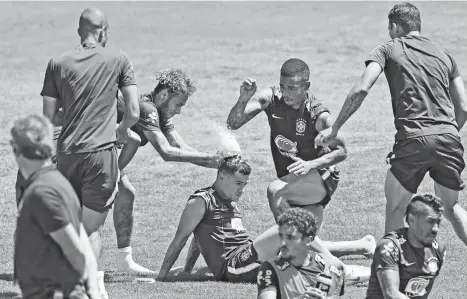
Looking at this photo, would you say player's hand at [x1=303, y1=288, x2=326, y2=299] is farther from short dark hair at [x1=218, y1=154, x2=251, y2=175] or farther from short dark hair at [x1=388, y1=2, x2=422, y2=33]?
short dark hair at [x1=388, y1=2, x2=422, y2=33]

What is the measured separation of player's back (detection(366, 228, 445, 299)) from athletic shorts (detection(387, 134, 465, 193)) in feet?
4.39

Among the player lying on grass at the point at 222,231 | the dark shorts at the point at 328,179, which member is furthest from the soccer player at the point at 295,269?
the dark shorts at the point at 328,179

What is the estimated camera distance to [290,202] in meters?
8.98

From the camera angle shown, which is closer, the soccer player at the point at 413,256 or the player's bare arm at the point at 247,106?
the soccer player at the point at 413,256

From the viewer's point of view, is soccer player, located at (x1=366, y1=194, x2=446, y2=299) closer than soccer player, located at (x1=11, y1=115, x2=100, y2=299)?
No

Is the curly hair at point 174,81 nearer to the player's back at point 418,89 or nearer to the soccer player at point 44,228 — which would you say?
the player's back at point 418,89

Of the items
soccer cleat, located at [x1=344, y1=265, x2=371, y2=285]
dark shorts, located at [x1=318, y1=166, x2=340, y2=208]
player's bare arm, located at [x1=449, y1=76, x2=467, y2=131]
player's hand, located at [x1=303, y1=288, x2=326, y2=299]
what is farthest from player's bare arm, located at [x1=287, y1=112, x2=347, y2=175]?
player's hand, located at [x1=303, y1=288, x2=326, y2=299]

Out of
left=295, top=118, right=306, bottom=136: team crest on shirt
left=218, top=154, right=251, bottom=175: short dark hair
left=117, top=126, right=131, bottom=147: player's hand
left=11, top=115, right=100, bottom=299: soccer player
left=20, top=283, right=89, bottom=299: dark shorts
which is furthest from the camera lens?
left=295, top=118, right=306, bottom=136: team crest on shirt

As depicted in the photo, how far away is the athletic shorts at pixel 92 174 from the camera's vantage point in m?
7.62

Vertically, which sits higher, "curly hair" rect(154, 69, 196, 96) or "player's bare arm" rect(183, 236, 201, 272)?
"curly hair" rect(154, 69, 196, 96)

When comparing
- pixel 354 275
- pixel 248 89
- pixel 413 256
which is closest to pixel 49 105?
pixel 248 89

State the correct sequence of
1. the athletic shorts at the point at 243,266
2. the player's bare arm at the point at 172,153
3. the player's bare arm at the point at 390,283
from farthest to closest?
the player's bare arm at the point at 172,153, the athletic shorts at the point at 243,266, the player's bare arm at the point at 390,283

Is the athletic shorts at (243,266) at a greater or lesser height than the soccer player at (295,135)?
lesser

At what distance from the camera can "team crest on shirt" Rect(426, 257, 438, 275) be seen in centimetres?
672
